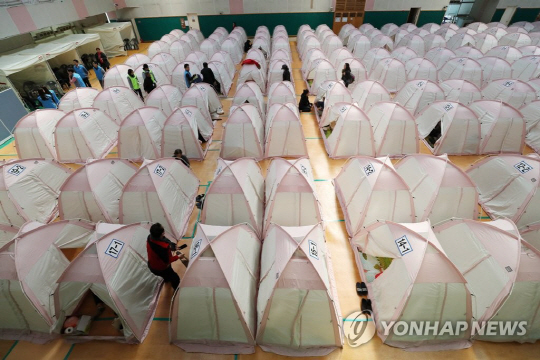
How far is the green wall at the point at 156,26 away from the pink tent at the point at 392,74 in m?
19.8

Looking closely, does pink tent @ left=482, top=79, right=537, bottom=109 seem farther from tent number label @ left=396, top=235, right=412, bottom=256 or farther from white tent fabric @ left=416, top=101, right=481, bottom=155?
tent number label @ left=396, top=235, right=412, bottom=256

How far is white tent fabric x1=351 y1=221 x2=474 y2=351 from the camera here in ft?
15.4

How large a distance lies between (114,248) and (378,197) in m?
6.05

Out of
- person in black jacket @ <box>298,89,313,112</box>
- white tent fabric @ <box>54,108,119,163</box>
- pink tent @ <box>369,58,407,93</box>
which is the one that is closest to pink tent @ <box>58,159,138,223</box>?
white tent fabric @ <box>54,108,119,163</box>

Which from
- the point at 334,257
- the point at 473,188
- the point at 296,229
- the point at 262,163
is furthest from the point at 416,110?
the point at 296,229

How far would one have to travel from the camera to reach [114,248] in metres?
5.26

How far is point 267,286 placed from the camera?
5051 millimetres

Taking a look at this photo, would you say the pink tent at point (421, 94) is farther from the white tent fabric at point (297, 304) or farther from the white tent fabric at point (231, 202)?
the white tent fabric at point (297, 304)

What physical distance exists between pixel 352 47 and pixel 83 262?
20.9m

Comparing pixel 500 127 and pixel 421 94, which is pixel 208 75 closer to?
pixel 421 94

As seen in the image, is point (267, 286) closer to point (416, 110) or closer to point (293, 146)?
point (293, 146)

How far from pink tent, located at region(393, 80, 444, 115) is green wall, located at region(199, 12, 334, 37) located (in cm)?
1640

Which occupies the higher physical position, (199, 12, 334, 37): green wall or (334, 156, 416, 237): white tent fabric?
(199, 12, 334, 37): green wall

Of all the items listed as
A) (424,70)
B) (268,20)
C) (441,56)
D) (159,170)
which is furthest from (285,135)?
(268,20)
